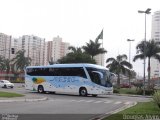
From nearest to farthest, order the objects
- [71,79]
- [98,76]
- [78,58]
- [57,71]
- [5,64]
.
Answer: [98,76]
[71,79]
[57,71]
[78,58]
[5,64]

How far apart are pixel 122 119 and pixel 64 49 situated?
13155 cm

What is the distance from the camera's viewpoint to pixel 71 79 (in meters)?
40.2

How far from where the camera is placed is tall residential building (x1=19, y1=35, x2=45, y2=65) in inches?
5262

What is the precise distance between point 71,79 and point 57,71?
2.45 meters

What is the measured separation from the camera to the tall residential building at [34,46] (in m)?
134

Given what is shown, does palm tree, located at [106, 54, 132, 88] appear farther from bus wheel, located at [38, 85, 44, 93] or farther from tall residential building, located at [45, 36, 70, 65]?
tall residential building, located at [45, 36, 70, 65]

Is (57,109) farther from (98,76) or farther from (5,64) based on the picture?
(5,64)

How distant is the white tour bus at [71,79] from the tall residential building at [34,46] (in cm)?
8536

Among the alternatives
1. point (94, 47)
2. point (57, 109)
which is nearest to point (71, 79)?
point (57, 109)

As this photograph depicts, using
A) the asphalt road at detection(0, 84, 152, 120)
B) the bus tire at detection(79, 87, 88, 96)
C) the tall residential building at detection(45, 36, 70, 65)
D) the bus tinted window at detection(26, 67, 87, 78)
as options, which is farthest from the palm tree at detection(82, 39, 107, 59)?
the tall residential building at detection(45, 36, 70, 65)

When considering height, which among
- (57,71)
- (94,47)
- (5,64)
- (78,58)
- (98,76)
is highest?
(94,47)

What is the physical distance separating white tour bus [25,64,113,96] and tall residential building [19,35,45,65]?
85.4 meters

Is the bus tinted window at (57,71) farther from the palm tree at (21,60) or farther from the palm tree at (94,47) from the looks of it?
the palm tree at (21,60)

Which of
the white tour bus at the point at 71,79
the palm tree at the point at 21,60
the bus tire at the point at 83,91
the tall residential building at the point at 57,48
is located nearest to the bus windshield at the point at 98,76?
the white tour bus at the point at 71,79
